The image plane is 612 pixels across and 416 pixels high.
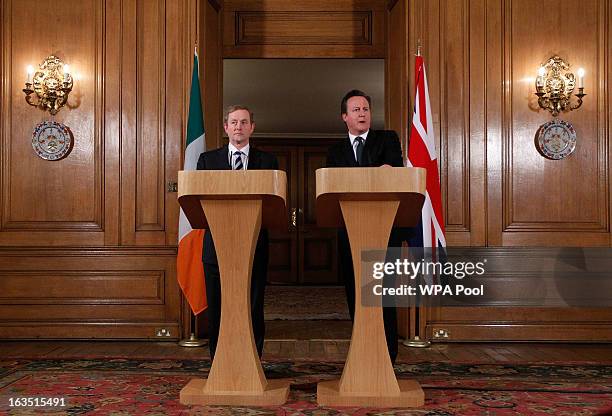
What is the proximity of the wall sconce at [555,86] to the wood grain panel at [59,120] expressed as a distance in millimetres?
3287

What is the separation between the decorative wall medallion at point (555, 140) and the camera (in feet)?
16.8

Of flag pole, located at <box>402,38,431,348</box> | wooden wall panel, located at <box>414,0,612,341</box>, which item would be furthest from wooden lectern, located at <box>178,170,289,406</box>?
wooden wall panel, located at <box>414,0,612,341</box>

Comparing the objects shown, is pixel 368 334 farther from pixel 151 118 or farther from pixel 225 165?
pixel 151 118

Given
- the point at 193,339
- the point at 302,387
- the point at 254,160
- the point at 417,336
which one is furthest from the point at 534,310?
the point at 254,160

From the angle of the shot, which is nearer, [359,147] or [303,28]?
[359,147]

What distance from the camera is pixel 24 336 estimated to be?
513 cm

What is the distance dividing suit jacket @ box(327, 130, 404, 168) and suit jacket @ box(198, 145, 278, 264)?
353 mm

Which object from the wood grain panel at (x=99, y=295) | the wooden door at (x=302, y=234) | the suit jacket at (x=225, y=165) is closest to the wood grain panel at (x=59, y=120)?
the wood grain panel at (x=99, y=295)

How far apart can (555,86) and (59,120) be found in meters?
3.69

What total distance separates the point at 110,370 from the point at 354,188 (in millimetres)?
1905

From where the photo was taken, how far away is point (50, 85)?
5.13m

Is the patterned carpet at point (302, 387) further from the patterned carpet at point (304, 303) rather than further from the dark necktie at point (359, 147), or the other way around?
the patterned carpet at point (304, 303)

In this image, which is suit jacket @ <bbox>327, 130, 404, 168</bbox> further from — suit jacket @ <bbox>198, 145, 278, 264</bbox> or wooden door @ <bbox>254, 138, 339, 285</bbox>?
wooden door @ <bbox>254, 138, 339, 285</bbox>

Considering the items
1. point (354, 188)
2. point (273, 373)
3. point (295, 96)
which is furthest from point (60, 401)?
point (295, 96)
